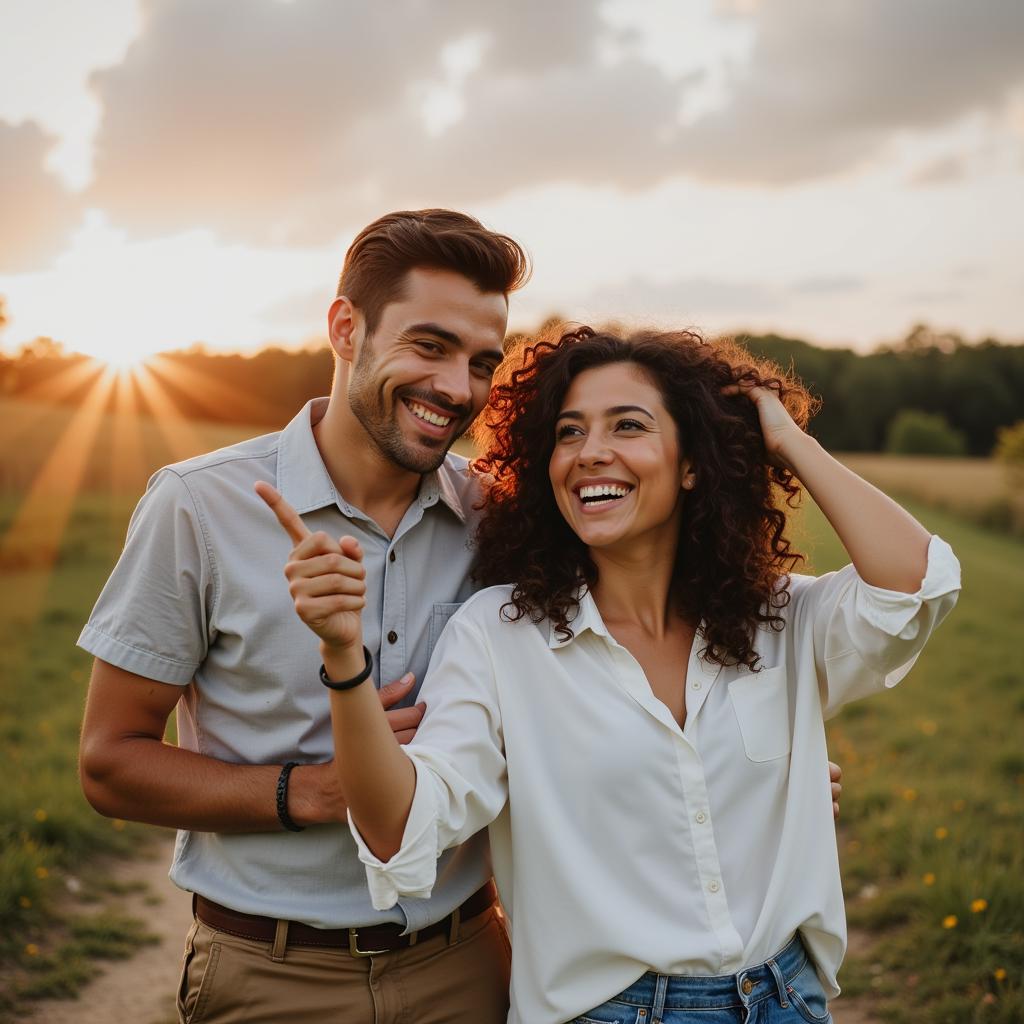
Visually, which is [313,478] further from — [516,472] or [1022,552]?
[1022,552]

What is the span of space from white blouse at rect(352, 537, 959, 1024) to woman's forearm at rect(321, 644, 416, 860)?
0.43 ft

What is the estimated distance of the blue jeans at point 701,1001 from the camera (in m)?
2.34

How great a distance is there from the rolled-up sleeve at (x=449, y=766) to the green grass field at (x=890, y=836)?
1.16 m

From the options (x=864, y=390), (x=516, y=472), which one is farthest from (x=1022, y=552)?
(x=864, y=390)

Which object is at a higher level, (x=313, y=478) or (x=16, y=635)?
(x=313, y=478)

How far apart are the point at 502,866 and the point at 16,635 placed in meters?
9.90

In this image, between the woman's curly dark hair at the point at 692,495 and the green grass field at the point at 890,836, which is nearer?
the woman's curly dark hair at the point at 692,495

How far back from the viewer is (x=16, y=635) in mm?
10914

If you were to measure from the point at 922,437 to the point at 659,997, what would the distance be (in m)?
56.3

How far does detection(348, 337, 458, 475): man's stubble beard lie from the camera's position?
110 inches

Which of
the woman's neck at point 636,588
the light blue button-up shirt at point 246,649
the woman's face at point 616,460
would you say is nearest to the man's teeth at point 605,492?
the woman's face at point 616,460

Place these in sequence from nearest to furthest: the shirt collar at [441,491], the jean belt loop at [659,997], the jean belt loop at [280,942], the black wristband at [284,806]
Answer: the jean belt loop at [659,997]
the black wristband at [284,806]
the jean belt loop at [280,942]
the shirt collar at [441,491]

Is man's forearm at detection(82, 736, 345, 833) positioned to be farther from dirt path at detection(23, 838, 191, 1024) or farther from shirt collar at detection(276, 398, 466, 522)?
dirt path at detection(23, 838, 191, 1024)

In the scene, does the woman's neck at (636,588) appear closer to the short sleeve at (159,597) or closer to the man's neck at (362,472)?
the man's neck at (362,472)
